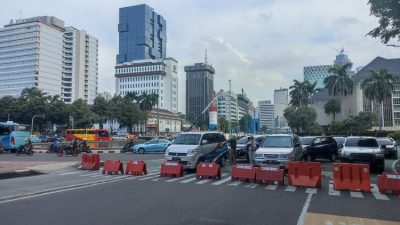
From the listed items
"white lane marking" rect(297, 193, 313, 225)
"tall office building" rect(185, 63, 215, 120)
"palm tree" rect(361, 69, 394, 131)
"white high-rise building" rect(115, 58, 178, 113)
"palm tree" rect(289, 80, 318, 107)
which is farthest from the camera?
"white high-rise building" rect(115, 58, 178, 113)

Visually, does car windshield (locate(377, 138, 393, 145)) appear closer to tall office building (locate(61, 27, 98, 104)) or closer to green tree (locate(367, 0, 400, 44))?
green tree (locate(367, 0, 400, 44))

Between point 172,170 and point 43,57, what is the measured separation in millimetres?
162669

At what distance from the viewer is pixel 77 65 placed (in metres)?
182

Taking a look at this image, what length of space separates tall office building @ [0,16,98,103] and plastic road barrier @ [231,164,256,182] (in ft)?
497

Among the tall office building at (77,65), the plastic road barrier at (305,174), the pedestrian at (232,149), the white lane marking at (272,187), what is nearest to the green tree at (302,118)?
the pedestrian at (232,149)

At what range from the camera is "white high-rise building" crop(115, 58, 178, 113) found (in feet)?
607

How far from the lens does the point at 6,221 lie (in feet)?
26.9

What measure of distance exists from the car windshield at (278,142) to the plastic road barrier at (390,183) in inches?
218

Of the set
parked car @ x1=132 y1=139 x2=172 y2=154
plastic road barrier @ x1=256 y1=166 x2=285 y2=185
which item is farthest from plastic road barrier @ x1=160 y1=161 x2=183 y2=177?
parked car @ x1=132 y1=139 x2=172 y2=154

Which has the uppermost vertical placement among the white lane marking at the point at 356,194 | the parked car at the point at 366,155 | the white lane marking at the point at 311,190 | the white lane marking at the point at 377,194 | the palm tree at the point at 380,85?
the palm tree at the point at 380,85

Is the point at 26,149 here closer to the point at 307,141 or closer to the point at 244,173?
the point at 307,141

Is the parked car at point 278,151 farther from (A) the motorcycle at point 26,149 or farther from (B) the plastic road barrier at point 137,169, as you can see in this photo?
(A) the motorcycle at point 26,149

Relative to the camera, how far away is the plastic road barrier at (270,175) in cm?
1387

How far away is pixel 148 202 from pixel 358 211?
5.40m
